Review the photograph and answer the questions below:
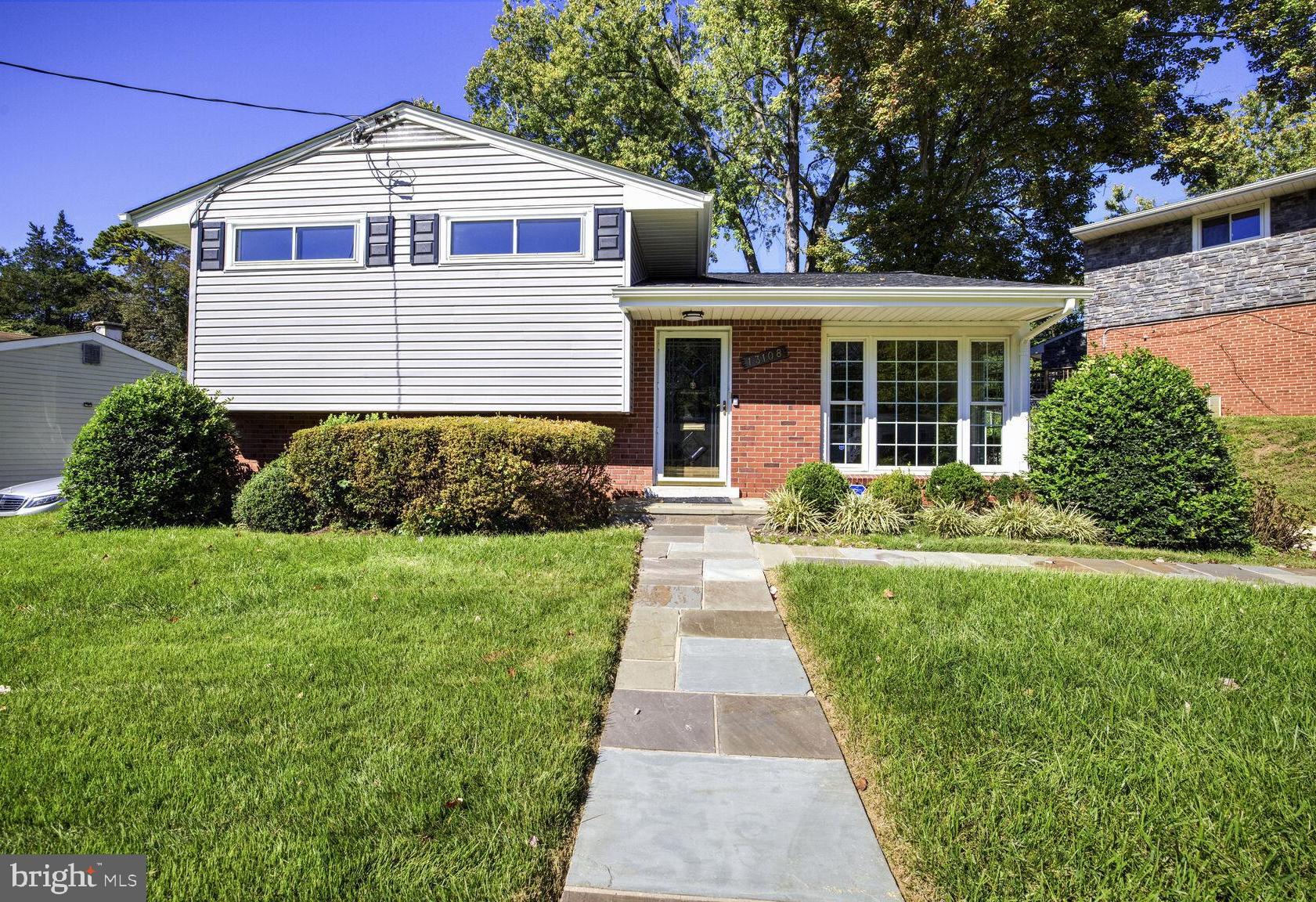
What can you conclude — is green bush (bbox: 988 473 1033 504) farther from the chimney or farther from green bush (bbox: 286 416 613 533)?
the chimney

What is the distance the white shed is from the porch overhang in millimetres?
11971

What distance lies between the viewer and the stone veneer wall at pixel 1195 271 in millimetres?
12195

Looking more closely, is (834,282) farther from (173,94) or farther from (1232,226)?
(1232,226)

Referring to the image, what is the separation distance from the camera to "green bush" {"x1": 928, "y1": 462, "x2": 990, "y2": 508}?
728 cm

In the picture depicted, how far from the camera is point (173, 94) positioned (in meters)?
8.78

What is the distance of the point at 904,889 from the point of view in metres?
1.69

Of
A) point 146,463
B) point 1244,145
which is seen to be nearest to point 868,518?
point 146,463

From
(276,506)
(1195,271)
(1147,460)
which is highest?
(1195,271)

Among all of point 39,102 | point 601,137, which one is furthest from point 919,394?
point 601,137

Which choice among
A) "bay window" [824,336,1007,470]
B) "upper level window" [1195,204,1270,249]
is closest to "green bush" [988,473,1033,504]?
"bay window" [824,336,1007,470]

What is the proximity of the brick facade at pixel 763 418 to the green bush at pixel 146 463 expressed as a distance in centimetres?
457

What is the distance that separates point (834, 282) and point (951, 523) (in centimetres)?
433

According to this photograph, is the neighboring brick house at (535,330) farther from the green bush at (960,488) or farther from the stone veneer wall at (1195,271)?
the stone veneer wall at (1195,271)

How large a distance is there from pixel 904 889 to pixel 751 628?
83.6 inches
